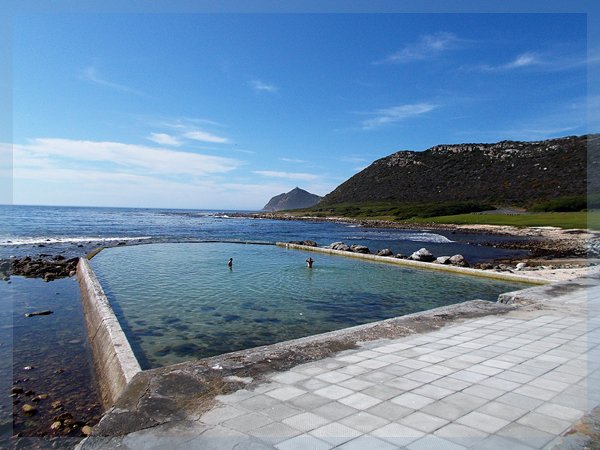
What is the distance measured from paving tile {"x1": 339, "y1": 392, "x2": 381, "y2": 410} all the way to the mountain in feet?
265

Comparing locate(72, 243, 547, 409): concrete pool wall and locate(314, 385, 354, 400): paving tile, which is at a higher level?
locate(314, 385, 354, 400): paving tile

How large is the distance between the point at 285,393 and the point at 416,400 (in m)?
1.46

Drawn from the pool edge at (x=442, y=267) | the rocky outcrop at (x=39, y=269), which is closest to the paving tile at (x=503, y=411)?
the pool edge at (x=442, y=267)

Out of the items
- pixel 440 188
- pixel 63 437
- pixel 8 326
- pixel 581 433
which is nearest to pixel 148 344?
pixel 63 437

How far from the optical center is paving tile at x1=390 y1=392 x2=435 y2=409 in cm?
429

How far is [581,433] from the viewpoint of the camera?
361cm

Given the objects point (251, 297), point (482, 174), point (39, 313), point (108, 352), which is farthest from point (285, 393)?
point (482, 174)

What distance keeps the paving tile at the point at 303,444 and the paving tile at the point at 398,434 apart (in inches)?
19.9

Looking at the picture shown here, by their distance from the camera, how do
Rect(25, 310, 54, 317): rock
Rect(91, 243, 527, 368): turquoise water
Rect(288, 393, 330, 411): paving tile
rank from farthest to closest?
Rect(25, 310, 54, 317): rock, Rect(91, 243, 527, 368): turquoise water, Rect(288, 393, 330, 411): paving tile

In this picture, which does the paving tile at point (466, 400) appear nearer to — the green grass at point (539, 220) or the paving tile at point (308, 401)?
the paving tile at point (308, 401)

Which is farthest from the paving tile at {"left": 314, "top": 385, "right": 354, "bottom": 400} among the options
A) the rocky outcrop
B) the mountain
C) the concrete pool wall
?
the mountain

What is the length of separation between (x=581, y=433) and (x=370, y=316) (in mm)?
7756

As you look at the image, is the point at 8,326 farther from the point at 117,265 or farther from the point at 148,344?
the point at 117,265

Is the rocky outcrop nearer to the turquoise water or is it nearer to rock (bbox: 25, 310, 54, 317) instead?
the turquoise water
